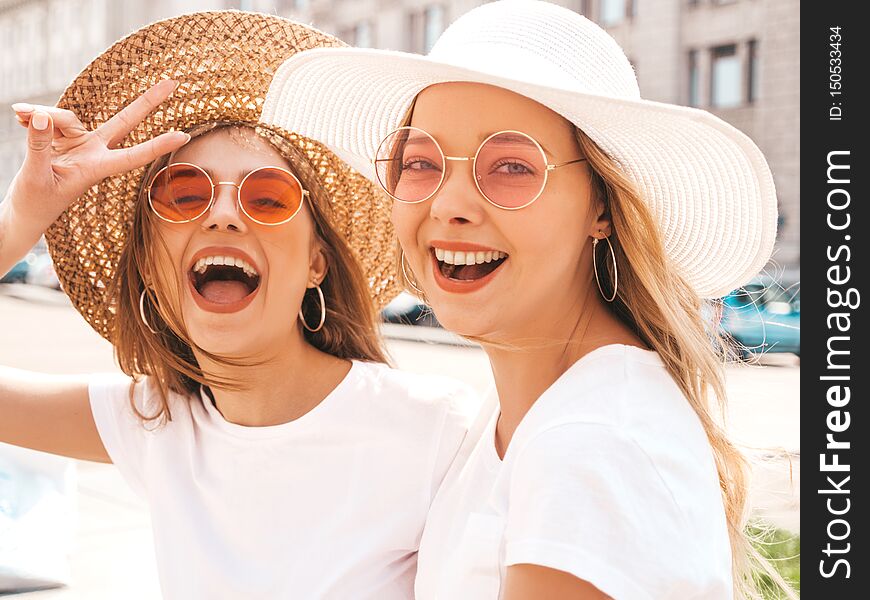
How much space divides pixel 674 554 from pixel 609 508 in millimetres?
128

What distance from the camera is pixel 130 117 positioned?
7.99ft

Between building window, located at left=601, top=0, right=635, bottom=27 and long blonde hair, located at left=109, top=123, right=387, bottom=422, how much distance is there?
3160 cm

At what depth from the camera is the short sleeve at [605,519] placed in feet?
4.81

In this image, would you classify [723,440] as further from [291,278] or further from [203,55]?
[203,55]

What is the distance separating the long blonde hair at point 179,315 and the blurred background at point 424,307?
0.31 meters

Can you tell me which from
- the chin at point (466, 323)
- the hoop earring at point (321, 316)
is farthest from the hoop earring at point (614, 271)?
the hoop earring at point (321, 316)

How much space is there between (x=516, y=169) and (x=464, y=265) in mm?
202

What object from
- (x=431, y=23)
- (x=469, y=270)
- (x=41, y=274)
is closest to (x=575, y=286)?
(x=469, y=270)

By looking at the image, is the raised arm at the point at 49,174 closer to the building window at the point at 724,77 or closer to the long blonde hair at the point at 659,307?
the long blonde hair at the point at 659,307

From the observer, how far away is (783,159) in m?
29.9

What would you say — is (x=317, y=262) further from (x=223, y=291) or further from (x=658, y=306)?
(x=658, y=306)

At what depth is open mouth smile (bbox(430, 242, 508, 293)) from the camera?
184 cm

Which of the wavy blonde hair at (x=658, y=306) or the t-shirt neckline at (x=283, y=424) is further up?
the wavy blonde hair at (x=658, y=306)

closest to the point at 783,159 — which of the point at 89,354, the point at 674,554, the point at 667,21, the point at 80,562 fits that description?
the point at 667,21
